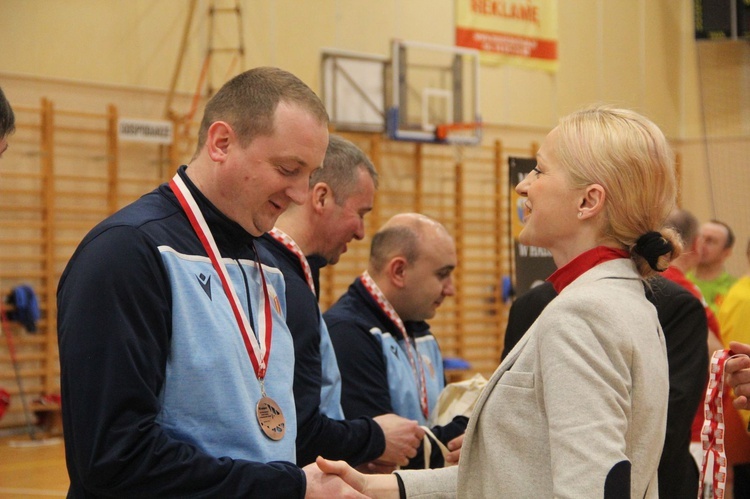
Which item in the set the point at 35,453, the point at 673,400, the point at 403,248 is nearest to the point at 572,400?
the point at 673,400

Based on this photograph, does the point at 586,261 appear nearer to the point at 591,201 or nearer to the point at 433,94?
the point at 591,201

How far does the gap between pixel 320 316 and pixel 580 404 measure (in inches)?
46.7

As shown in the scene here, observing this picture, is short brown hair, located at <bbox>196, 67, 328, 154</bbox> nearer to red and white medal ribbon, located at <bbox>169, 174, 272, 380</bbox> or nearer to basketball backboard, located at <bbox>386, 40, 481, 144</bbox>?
red and white medal ribbon, located at <bbox>169, 174, 272, 380</bbox>

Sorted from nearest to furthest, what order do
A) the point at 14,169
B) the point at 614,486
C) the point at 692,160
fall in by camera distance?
the point at 614,486 < the point at 14,169 < the point at 692,160

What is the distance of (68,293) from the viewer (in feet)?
5.35

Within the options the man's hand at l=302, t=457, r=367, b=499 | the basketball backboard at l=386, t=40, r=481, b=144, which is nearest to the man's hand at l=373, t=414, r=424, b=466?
the man's hand at l=302, t=457, r=367, b=499

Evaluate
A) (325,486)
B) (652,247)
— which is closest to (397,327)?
(325,486)

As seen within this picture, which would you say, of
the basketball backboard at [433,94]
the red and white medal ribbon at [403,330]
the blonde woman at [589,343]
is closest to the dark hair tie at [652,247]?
the blonde woman at [589,343]

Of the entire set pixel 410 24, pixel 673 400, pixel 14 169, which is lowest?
pixel 673 400

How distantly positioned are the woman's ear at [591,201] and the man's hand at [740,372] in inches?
24.7

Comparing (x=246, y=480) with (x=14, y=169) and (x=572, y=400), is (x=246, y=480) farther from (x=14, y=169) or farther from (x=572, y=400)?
(x=14, y=169)

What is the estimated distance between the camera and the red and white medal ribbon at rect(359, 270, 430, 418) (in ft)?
10.9

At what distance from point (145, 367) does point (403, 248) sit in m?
2.00

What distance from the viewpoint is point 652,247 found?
164 cm
